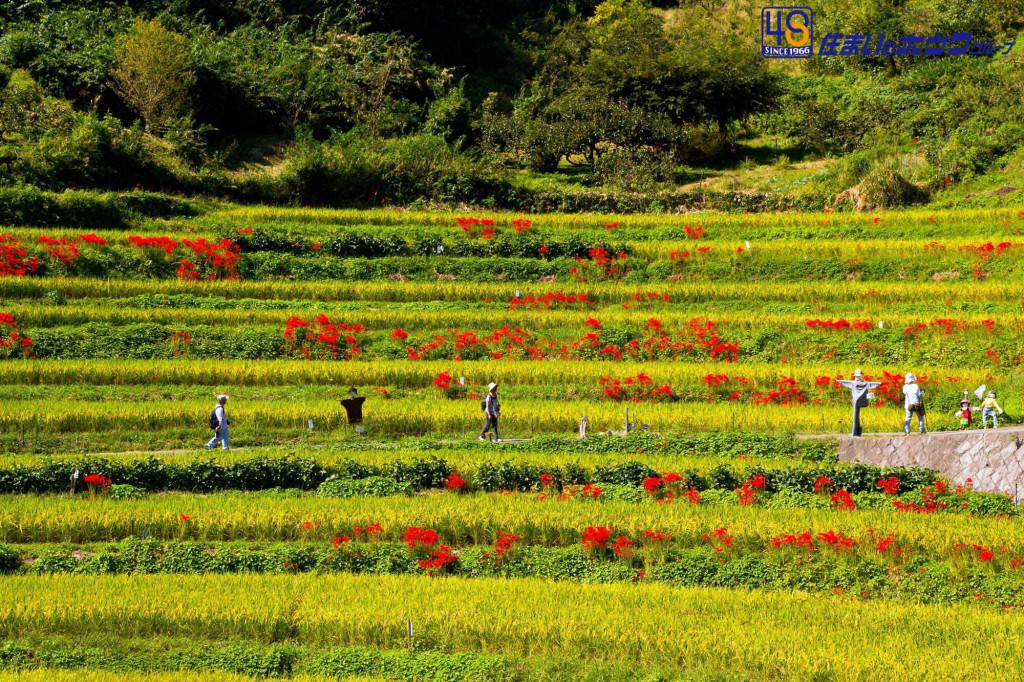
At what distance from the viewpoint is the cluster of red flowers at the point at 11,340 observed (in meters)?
29.1

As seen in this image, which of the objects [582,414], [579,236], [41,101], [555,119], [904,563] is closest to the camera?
[904,563]

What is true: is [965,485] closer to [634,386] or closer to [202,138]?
[634,386]

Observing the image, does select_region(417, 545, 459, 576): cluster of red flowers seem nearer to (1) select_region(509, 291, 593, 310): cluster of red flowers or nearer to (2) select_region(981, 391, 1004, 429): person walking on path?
(2) select_region(981, 391, 1004, 429): person walking on path

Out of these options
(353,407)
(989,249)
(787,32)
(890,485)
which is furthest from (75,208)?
(787,32)

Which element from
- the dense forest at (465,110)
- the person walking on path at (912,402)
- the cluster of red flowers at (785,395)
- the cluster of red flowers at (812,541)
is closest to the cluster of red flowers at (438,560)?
the cluster of red flowers at (812,541)

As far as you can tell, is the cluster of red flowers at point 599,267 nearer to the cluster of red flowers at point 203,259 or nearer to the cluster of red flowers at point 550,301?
the cluster of red flowers at point 550,301

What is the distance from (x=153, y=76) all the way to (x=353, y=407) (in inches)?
974

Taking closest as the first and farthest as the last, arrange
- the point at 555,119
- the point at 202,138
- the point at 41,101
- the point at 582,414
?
the point at 582,414 → the point at 41,101 → the point at 202,138 → the point at 555,119

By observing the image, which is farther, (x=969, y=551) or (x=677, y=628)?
(x=969, y=551)

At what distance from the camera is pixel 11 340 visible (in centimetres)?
2930

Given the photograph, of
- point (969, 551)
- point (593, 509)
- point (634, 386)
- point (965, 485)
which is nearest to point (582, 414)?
point (634, 386)

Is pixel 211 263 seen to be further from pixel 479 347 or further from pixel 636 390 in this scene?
pixel 636 390

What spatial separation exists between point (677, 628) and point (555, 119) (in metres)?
37.8

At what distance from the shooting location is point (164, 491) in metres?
21.3
